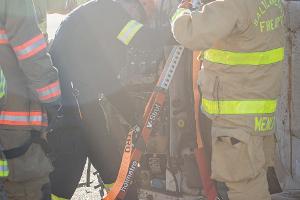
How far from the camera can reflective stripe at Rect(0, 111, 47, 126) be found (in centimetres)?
331

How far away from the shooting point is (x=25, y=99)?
132 inches

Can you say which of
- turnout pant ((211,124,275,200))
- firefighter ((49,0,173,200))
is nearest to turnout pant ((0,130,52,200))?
firefighter ((49,0,173,200))

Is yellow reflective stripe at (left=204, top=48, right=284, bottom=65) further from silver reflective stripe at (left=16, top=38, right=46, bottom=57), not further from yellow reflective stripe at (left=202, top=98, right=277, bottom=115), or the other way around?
silver reflective stripe at (left=16, top=38, right=46, bottom=57)

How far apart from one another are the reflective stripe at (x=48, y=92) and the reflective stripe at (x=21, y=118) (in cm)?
13

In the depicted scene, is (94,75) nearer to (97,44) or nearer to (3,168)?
(97,44)

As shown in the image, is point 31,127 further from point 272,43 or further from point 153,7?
point 272,43

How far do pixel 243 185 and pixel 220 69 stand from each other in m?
0.72

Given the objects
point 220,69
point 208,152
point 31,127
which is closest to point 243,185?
point 208,152

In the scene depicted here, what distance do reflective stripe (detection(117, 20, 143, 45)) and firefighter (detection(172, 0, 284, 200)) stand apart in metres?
0.48

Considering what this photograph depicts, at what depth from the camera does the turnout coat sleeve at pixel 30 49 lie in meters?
3.15

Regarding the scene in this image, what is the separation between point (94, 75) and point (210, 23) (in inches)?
42.6

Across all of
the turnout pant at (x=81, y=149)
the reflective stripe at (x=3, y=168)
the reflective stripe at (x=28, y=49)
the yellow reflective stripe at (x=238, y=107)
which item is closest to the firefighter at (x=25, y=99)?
the reflective stripe at (x=28, y=49)

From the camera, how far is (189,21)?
10.3 feet

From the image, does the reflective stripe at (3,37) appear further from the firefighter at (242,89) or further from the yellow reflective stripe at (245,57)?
the yellow reflective stripe at (245,57)
